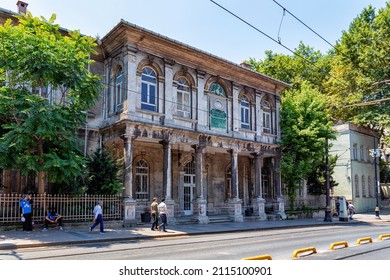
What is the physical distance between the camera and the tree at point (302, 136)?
2625cm

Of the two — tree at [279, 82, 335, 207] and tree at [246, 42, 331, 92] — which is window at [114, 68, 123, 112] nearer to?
tree at [279, 82, 335, 207]

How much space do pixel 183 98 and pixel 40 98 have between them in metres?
9.45

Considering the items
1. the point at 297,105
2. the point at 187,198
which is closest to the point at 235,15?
the point at 187,198

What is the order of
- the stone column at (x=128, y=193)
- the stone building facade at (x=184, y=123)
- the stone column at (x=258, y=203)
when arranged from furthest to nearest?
1. the stone column at (x=258, y=203)
2. the stone building facade at (x=184, y=123)
3. the stone column at (x=128, y=193)

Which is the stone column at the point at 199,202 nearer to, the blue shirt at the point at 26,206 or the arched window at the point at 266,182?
the arched window at the point at 266,182

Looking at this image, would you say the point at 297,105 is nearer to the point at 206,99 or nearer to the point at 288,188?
the point at 288,188

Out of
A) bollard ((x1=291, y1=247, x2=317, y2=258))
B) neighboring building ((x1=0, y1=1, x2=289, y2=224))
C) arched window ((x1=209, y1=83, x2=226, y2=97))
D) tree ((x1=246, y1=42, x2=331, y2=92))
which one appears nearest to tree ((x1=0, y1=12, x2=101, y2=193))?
neighboring building ((x1=0, y1=1, x2=289, y2=224))

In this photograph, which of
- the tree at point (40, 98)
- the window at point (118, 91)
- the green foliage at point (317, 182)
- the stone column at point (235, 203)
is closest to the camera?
the tree at point (40, 98)

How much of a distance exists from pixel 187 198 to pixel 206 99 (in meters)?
6.79

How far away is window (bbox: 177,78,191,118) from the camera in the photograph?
22.2 meters

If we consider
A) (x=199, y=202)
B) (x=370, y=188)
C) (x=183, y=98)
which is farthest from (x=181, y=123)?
(x=370, y=188)

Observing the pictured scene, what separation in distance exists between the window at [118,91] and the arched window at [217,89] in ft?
20.6

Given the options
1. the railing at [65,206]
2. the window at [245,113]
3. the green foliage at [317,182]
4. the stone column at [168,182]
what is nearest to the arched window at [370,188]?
the green foliage at [317,182]

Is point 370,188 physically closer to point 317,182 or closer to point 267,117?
point 317,182
